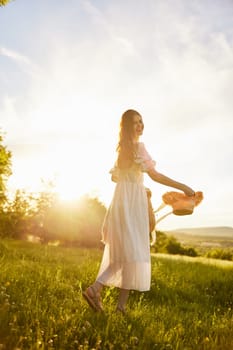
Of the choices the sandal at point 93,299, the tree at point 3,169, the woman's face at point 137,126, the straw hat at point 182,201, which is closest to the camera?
the sandal at point 93,299

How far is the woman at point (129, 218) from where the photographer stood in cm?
515

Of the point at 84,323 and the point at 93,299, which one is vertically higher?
the point at 93,299

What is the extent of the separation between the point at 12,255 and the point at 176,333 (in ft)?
21.2

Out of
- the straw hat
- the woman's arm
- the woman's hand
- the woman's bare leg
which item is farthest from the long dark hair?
the woman's bare leg

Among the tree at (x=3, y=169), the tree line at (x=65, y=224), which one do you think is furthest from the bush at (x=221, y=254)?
the tree at (x=3, y=169)

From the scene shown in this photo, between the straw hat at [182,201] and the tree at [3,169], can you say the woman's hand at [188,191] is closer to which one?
the straw hat at [182,201]

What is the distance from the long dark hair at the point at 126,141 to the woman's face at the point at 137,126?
0.09 ft

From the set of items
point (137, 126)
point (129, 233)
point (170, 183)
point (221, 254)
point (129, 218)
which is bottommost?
point (221, 254)

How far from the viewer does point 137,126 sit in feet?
17.8

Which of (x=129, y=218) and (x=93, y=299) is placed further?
(x=129, y=218)

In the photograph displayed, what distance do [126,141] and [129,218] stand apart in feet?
2.97

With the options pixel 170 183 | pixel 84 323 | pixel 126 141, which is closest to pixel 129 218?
pixel 170 183

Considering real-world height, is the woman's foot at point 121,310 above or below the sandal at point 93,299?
below

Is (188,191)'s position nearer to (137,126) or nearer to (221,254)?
(137,126)
